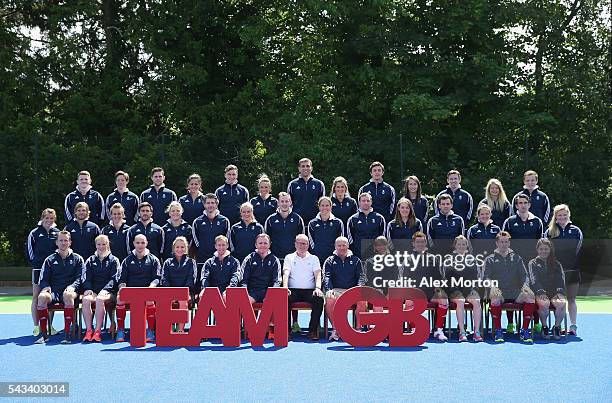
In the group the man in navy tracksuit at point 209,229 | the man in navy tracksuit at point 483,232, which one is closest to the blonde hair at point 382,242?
the man in navy tracksuit at point 483,232

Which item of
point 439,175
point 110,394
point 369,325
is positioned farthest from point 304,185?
point 439,175

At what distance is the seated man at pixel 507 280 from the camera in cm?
939

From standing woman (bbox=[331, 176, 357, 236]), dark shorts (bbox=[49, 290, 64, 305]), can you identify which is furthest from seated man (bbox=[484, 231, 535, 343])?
dark shorts (bbox=[49, 290, 64, 305])

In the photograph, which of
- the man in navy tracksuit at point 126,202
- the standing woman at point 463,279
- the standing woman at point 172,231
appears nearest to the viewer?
the standing woman at point 463,279

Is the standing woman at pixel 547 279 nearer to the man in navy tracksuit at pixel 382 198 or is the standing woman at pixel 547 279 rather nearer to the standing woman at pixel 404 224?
the standing woman at pixel 404 224

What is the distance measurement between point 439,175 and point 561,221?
25.8ft

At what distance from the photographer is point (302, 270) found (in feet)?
32.1

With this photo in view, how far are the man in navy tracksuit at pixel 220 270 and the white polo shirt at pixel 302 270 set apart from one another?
0.65m

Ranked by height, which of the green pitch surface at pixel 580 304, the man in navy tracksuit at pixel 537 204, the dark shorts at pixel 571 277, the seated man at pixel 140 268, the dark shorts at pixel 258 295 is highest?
the man in navy tracksuit at pixel 537 204

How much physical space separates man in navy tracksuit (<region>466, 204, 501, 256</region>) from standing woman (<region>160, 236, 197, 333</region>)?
3.46 metres

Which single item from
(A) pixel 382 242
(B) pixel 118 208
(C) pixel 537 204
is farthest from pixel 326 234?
(C) pixel 537 204

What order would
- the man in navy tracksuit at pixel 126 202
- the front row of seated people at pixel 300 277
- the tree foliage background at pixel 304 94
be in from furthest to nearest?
the tree foliage background at pixel 304 94 → the man in navy tracksuit at pixel 126 202 → the front row of seated people at pixel 300 277

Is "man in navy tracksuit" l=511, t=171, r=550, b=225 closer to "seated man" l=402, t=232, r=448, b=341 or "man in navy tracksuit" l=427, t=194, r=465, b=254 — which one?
"man in navy tracksuit" l=427, t=194, r=465, b=254

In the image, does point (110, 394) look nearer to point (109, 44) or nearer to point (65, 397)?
point (65, 397)
